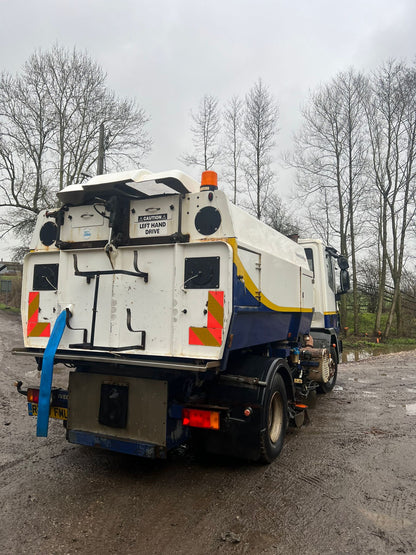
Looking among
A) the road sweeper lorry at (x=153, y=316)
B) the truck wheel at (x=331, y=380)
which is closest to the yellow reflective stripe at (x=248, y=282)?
the road sweeper lorry at (x=153, y=316)

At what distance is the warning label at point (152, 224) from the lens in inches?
157

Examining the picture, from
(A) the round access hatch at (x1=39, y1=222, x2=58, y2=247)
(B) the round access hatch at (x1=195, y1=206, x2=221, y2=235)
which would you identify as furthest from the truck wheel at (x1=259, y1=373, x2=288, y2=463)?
(A) the round access hatch at (x1=39, y1=222, x2=58, y2=247)

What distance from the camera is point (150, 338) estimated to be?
12.6 ft

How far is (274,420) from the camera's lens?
4.61m

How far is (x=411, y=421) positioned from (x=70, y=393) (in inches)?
207

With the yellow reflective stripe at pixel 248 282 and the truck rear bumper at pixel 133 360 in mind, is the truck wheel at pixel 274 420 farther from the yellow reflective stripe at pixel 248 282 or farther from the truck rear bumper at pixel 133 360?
the truck rear bumper at pixel 133 360

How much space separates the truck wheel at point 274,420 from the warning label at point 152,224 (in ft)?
6.77

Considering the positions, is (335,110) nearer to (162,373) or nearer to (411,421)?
(411,421)

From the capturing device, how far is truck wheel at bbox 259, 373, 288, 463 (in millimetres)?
4129

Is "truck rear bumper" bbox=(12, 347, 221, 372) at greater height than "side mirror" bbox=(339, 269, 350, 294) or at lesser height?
lesser

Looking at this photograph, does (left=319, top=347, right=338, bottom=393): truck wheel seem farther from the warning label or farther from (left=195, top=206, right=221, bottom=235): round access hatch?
the warning label

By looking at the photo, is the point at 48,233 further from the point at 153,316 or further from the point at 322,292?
the point at 322,292

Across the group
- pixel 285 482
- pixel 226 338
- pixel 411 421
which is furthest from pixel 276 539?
pixel 411 421

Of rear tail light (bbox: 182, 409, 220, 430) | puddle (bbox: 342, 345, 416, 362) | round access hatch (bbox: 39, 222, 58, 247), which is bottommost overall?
puddle (bbox: 342, 345, 416, 362)
